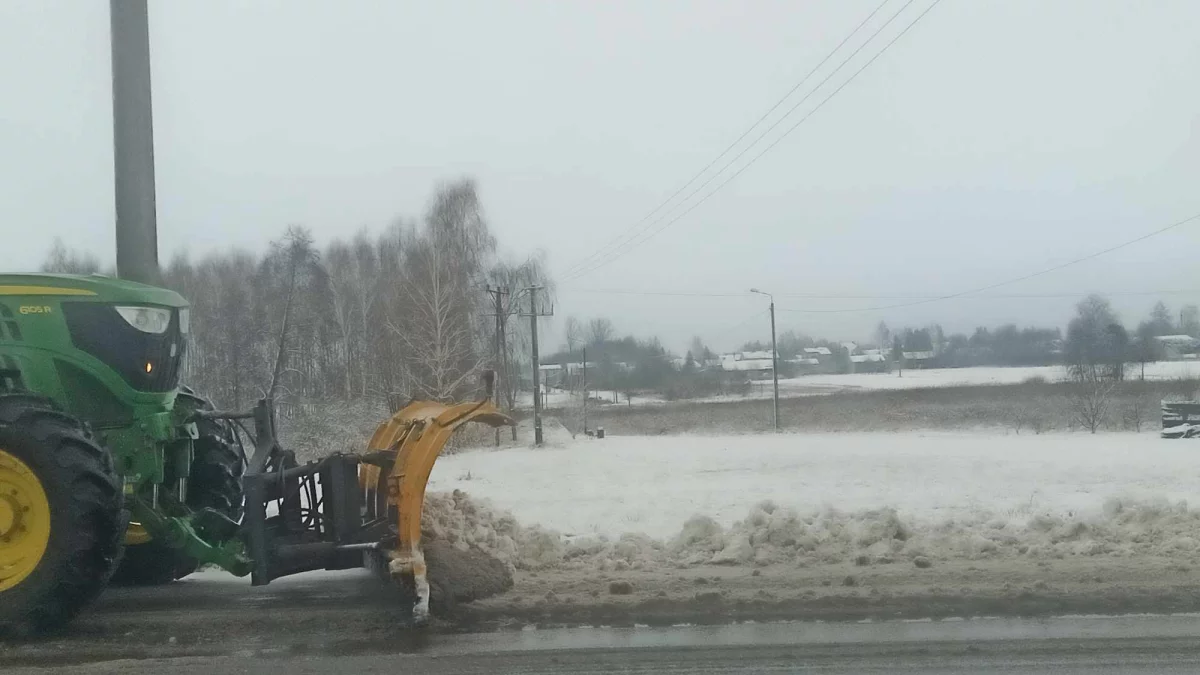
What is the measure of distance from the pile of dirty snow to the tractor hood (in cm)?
255

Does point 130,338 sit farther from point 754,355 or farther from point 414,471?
point 754,355

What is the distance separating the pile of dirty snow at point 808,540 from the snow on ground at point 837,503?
17mm

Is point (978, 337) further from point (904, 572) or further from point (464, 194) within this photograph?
point (904, 572)

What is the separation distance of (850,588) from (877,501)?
504 centimetres

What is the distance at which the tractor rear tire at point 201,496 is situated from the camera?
684 centimetres

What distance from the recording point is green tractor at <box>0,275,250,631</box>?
5.26m

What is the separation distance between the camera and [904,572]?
682 centimetres

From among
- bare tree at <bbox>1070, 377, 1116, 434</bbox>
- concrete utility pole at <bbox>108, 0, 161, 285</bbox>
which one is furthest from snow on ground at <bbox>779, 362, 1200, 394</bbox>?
concrete utility pole at <bbox>108, 0, 161, 285</bbox>

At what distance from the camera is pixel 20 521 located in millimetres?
5426

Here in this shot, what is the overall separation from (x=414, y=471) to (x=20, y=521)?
227 cm

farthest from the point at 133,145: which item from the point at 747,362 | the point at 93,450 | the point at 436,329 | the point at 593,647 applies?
the point at 747,362

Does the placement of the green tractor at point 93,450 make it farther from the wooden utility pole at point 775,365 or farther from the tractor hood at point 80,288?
the wooden utility pole at point 775,365

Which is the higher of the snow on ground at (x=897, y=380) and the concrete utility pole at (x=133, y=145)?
the concrete utility pole at (x=133, y=145)

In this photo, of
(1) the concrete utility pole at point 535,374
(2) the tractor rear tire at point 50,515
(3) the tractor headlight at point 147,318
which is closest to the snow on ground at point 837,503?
(3) the tractor headlight at point 147,318
